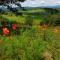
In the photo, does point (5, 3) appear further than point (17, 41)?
Yes

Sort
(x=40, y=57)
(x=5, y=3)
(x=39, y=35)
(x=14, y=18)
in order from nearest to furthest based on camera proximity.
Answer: (x=40, y=57) → (x=39, y=35) → (x=5, y=3) → (x=14, y=18)

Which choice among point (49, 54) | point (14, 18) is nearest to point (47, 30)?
point (49, 54)

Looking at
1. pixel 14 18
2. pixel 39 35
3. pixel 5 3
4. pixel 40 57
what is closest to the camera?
pixel 40 57

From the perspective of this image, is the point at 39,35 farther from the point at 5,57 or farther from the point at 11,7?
the point at 11,7

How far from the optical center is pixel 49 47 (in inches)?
313

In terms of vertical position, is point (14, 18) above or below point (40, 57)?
below

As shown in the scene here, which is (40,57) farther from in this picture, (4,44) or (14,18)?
(14,18)

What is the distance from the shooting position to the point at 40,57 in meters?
7.64

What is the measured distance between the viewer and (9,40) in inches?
313

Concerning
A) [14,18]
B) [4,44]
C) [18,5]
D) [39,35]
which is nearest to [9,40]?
[4,44]

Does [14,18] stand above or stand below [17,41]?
below

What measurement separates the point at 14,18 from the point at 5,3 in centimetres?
431

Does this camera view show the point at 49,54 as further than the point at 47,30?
No

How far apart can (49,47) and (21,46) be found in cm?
72
